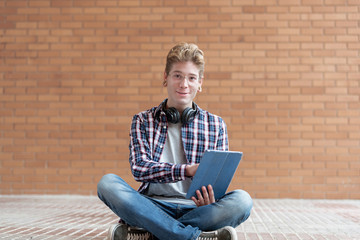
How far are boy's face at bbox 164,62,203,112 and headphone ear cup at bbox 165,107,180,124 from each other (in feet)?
0.14

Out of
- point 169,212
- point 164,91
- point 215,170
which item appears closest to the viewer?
point 215,170

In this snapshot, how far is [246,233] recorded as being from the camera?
10.2 feet

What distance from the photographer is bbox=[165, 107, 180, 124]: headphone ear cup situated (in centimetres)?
242

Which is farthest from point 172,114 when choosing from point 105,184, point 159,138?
point 105,184

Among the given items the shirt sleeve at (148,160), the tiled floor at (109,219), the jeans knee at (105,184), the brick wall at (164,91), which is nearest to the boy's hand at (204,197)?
the shirt sleeve at (148,160)

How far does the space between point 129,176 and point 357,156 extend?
291cm

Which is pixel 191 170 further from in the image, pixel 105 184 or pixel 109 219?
pixel 109 219

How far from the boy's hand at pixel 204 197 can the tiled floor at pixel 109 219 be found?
876 mm

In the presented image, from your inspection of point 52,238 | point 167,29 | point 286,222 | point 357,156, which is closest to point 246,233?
point 286,222

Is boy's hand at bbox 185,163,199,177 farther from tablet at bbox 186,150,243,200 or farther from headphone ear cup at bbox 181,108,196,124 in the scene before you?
headphone ear cup at bbox 181,108,196,124

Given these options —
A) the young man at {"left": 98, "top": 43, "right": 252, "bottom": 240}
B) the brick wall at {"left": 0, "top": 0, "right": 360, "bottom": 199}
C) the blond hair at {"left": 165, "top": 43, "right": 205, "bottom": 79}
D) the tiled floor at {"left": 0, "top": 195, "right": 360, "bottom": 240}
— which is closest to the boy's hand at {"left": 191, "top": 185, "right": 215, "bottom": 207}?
the young man at {"left": 98, "top": 43, "right": 252, "bottom": 240}

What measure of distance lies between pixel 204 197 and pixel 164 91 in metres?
3.34

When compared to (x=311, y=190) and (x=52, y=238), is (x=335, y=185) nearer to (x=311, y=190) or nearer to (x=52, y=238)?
(x=311, y=190)

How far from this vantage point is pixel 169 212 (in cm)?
230
